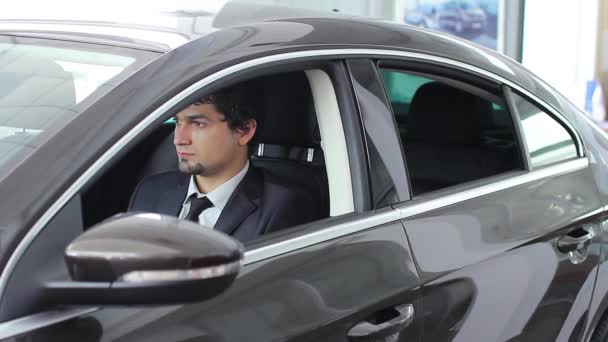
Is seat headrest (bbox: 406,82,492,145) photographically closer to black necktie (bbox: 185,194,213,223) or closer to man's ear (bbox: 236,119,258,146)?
man's ear (bbox: 236,119,258,146)

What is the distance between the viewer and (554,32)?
11.8m

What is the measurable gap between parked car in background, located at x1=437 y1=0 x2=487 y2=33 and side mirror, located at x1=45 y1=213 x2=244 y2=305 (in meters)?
9.90

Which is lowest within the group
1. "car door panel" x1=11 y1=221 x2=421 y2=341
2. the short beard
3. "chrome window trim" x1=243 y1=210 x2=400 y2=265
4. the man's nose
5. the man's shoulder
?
"car door panel" x1=11 y1=221 x2=421 y2=341

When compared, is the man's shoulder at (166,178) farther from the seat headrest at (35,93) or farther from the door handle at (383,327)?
the door handle at (383,327)

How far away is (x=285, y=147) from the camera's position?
2.70 meters

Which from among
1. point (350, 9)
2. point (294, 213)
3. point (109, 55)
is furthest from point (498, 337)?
point (350, 9)

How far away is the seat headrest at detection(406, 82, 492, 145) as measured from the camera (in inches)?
118

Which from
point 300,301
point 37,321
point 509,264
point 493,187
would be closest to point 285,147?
point 493,187

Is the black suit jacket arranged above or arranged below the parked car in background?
below

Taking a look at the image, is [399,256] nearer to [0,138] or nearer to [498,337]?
[498,337]

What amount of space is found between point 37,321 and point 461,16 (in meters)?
10.2

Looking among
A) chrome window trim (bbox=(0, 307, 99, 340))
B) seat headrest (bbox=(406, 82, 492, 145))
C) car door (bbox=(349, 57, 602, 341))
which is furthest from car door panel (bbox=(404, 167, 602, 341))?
chrome window trim (bbox=(0, 307, 99, 340))

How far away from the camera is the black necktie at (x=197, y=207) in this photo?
2.47 m

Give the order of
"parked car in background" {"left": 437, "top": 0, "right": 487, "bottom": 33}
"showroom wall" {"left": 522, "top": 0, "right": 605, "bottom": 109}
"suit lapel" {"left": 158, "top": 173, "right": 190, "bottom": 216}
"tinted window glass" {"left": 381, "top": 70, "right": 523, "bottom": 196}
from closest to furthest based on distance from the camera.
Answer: "suit lapel" {"left": 158, "top": 173, "right": 190, "bottom": 216}
"tinted window glass" {"left": 381, "top": 70, "right": 523, "bottom": 196}
"parked car in background" {"left": 437, "top": 0, "right": 487, "bottom": 33}
"showroom wall" {"left": 522, "top": 0, "right": 605, "bottom": 109}
